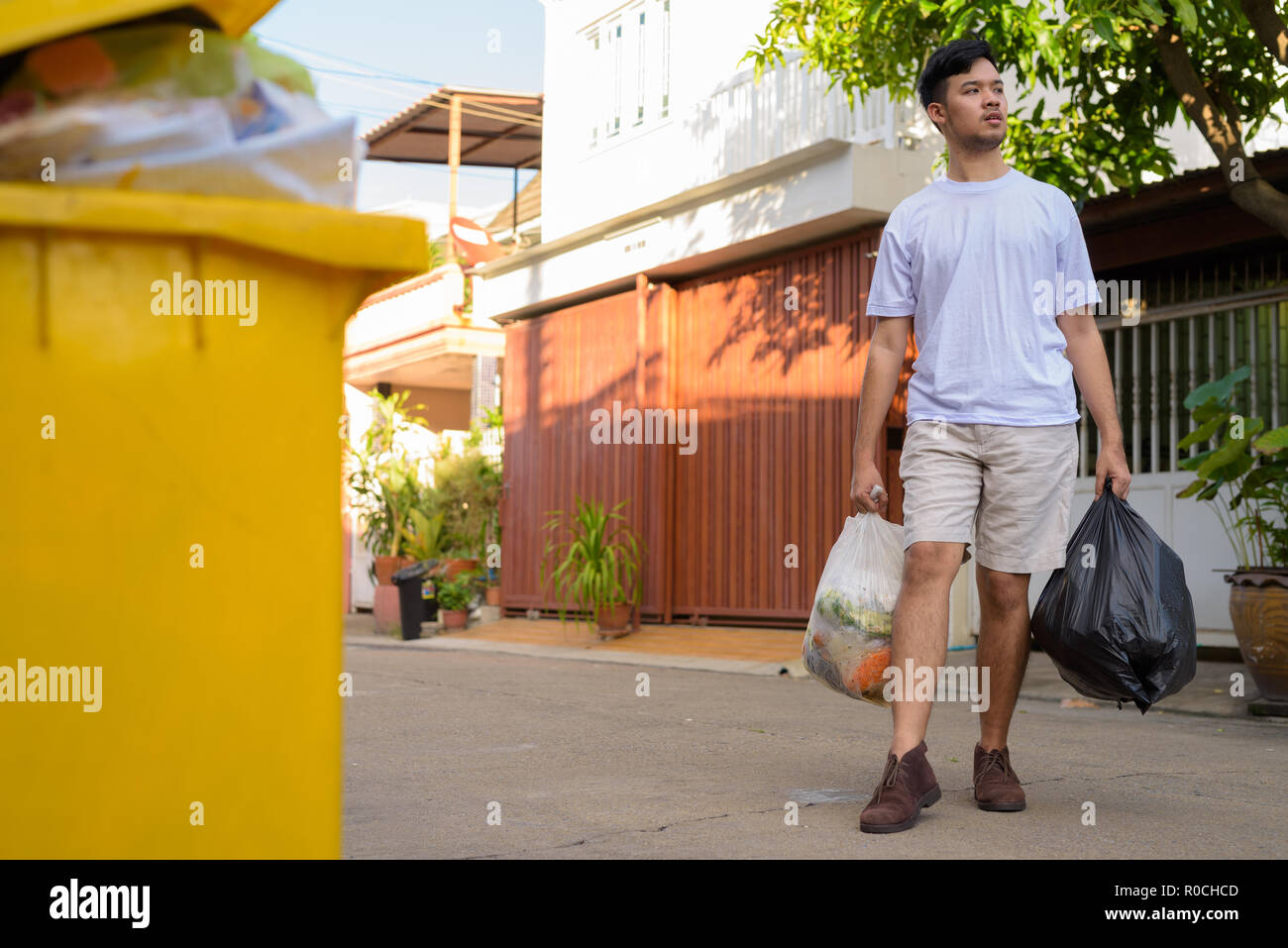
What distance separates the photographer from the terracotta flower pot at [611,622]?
11688mm

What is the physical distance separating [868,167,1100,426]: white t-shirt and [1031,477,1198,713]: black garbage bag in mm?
361

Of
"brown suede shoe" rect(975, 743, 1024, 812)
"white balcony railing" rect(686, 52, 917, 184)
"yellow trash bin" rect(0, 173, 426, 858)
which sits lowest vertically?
"brown suede shoe" rect(975, 743, 1024, 812)

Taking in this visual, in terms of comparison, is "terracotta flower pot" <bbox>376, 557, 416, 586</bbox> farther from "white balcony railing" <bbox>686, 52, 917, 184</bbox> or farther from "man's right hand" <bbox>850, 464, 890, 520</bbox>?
"man's right hand" <bbox>850, 464, 890, 520</bbox>

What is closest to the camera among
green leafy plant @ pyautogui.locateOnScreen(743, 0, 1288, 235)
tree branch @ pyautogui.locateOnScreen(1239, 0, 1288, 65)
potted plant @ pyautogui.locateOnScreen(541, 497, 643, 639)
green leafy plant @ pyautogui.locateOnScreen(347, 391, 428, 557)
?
tree branch @ pyautogui.locateOnScreen(1239, 0, 1288, 65)

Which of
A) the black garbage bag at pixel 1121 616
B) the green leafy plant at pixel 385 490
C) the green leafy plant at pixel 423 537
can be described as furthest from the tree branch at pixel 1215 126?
the green leafy plant at pixel 385 490

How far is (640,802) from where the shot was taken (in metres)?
3.80

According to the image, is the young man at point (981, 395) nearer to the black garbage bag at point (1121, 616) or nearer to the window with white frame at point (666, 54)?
the black garbage bag at point (1121, 616)

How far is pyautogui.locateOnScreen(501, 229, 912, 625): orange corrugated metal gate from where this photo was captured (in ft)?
34.1

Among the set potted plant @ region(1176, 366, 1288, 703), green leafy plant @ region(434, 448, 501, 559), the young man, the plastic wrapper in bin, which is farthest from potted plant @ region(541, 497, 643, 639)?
the young man

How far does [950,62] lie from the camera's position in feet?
11.8

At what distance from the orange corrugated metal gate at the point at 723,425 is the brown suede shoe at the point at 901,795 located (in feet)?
20.9

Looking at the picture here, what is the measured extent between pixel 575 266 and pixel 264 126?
38.0 feet

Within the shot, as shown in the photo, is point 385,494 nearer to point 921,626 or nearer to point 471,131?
point 471,131
